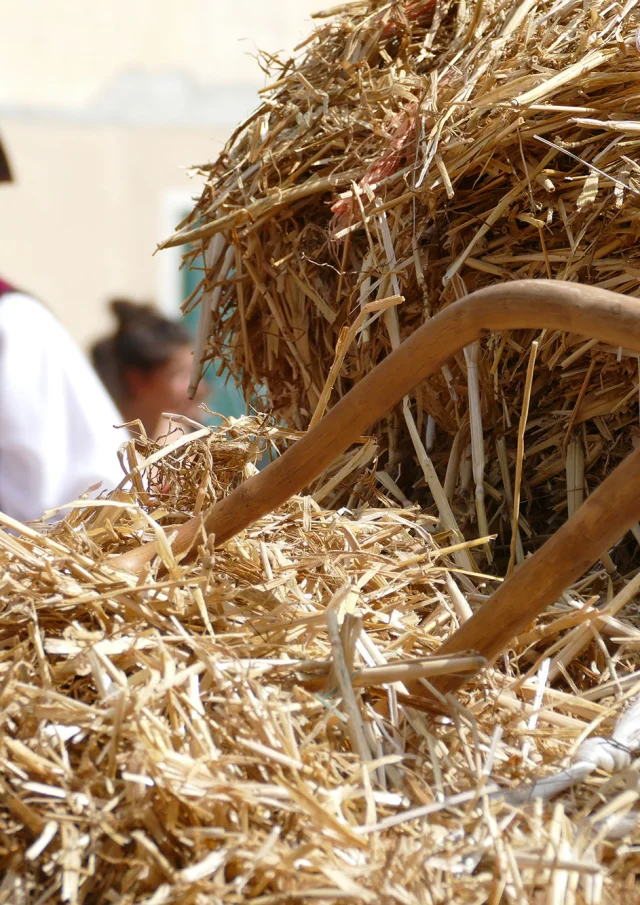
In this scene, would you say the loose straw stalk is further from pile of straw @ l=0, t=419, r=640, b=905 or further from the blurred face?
the blurred face

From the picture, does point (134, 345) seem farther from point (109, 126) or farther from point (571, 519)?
point (571, 519)

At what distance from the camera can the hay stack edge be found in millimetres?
649

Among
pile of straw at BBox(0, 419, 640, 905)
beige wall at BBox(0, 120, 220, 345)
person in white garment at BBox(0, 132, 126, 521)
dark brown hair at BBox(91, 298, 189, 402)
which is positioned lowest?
pile of straw at BBox(0, 419, 640, 905)

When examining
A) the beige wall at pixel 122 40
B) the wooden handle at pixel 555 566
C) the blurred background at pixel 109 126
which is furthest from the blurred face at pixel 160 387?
the wooden handle at pixel 555 566

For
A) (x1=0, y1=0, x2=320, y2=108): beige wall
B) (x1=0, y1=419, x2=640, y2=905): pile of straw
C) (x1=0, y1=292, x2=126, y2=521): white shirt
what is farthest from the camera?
(x1=0, y1=0, x2=320, y2=108): beige wall

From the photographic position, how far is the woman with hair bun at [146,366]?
11.1ft

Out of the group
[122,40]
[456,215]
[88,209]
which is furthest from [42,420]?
[122,40]

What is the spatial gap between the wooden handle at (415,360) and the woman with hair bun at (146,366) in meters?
2.47

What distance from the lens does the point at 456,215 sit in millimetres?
1201

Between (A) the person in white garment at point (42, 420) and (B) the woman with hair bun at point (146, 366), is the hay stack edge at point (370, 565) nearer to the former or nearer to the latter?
(A) the person in white garment at point (42, 420)

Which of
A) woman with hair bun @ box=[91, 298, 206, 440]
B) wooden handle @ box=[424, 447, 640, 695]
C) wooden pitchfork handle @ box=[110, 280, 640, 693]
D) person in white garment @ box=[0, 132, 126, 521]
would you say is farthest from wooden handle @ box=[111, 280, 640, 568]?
woman with hair bun @ box=[91, 298, 206, 440]

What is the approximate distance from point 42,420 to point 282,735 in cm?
130

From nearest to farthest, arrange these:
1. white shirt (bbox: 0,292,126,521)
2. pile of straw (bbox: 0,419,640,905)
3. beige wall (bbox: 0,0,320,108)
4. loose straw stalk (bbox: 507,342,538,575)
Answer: pile of straw (bbox: 0,419,640,905) → loose straw stalk (bbox: 507,342,538,575) → white shirt (bbox: 0,292,126,521) → beige wall (bbox: 0,0,320,108)

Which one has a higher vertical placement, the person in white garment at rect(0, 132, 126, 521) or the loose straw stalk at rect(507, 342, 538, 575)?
the person in white garment at rect(0, 132, 126, 521)
